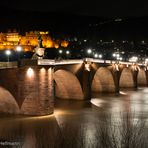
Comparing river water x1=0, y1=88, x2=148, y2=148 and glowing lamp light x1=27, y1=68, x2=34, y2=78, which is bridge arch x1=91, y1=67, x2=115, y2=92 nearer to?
river water x1=0, y1=88, x2=148, y2=148

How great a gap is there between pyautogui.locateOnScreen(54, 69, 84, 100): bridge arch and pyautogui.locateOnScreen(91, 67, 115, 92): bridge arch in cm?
1034

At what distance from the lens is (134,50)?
128 metres

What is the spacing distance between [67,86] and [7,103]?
11.8 m

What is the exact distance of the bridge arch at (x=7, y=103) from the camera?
87.2ft

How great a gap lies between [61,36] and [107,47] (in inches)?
727

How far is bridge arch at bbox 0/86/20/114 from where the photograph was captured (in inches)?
1046

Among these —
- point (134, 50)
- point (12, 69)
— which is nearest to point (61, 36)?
point (134, 50)

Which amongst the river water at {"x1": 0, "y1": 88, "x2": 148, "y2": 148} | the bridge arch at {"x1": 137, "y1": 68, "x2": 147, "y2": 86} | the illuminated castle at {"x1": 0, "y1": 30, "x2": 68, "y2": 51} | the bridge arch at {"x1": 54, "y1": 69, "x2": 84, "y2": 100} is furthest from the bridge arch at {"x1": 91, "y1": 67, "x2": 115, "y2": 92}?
the illuminated castle at {"x1": 0, "y1": 30, "x2": 68, "y2": 51}

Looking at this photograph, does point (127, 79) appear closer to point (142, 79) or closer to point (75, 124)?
point (142, 79)

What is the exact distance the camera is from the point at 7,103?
27.0 meters

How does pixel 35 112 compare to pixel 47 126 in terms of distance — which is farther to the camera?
pixel 35 112

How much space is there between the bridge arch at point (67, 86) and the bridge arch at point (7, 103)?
32.3 feet

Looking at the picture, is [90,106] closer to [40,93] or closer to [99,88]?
[40,93]

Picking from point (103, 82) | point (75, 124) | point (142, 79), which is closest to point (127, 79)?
point (142, 79)
